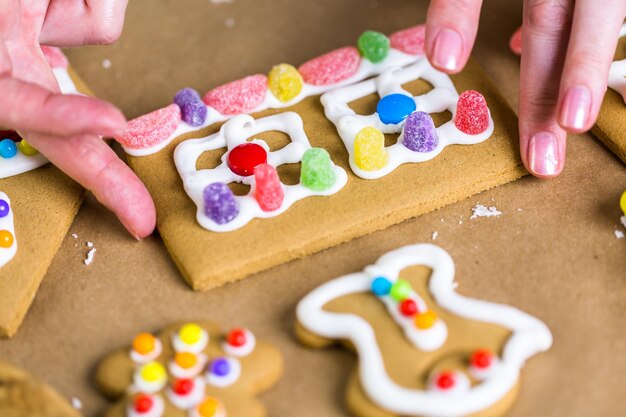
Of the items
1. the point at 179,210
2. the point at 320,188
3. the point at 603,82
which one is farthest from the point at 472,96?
the point at 179,210

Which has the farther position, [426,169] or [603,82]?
[426,169]

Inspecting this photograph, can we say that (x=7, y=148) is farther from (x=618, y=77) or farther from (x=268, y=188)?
(x=618, y=77)

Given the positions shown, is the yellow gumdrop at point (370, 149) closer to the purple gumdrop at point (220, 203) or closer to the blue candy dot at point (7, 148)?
the purple gumdrop at point (220, 203)

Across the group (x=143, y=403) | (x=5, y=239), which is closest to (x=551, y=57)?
(x=143, y=403)

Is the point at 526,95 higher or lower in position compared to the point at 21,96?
lower

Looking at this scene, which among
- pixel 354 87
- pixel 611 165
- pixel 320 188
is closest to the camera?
pixel 320 188

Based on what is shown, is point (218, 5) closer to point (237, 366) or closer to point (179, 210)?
point (179, 210)

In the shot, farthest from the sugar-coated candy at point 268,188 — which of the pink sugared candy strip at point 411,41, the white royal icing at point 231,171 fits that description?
the pink sugared candy strip at point 411,41
